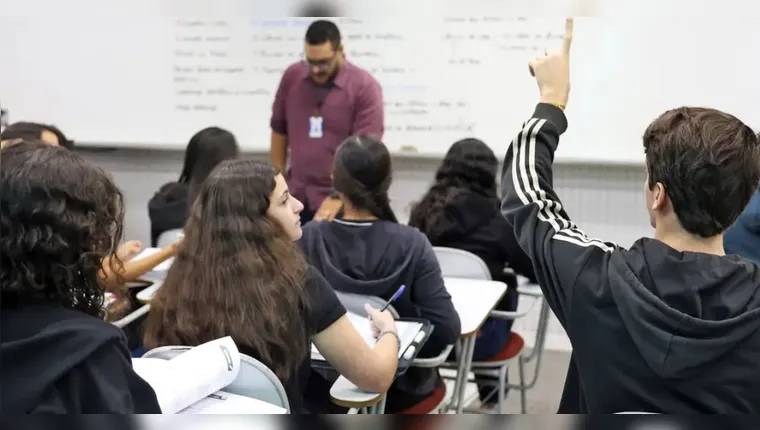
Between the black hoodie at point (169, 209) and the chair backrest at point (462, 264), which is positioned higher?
the black hoodie at point (169, 209)

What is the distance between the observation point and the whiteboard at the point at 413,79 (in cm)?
312

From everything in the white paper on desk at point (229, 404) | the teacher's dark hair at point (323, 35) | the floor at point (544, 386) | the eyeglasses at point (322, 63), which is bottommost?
the floor at point (544, 386)

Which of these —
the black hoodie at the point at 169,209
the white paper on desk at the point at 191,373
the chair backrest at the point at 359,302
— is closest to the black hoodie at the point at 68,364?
the white paper on desk at the point at 191,373

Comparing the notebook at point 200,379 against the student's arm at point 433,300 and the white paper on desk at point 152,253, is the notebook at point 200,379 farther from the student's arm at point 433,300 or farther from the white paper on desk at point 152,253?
the white paper on desk at point 152,253

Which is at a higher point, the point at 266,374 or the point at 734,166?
the point at 734,166

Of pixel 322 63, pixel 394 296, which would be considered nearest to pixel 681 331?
pixel 394 296

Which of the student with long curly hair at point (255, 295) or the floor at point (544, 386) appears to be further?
the floor at point (544, 386)

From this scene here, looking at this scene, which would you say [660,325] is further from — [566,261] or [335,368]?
[335,368]

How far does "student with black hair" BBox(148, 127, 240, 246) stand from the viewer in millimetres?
2693

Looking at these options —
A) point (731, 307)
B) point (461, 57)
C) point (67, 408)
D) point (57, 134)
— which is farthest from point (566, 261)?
point (461, 57)

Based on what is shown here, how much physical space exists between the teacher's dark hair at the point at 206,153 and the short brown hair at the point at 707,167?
198 centimetres

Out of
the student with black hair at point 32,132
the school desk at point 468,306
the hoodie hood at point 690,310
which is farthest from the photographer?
the student with black hair at point 32,132

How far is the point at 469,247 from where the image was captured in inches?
98.7

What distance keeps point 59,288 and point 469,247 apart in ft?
6.03
